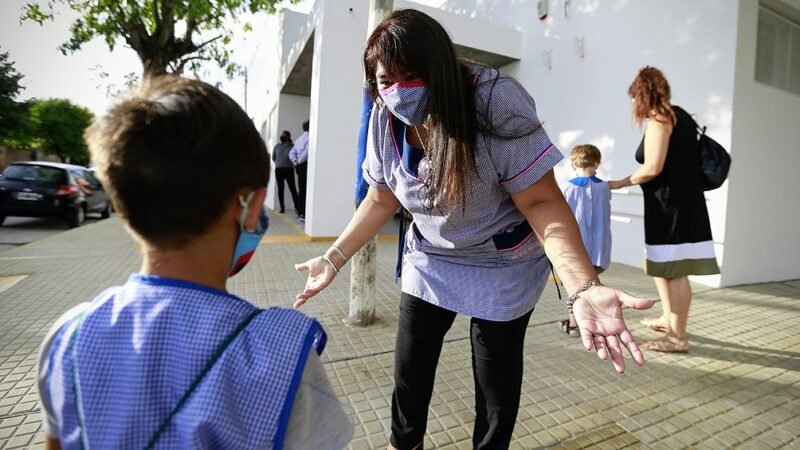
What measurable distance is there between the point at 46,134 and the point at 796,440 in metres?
58.0

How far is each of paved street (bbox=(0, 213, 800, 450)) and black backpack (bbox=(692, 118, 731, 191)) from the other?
3.87ft

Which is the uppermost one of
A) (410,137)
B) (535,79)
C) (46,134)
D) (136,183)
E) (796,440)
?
(46,134)

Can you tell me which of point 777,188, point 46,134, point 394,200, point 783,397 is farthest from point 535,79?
point 46,134

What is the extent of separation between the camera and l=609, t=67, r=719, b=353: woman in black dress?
115 inches

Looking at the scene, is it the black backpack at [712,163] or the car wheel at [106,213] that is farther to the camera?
the car wheel at [106,213]

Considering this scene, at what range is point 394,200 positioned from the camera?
1721 mm

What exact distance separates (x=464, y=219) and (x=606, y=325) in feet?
1.70

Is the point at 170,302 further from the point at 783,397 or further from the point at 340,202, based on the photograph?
the point at 340,202

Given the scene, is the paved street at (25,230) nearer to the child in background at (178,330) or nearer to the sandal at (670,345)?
the child in background at (178,330)

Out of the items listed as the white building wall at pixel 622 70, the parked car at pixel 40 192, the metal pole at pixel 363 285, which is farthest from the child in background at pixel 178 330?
the parked car at pixel 40 192

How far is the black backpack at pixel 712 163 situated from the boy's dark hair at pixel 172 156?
10.3ft

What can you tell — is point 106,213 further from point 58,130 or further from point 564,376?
point 58,130

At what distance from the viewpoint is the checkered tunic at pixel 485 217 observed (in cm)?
131

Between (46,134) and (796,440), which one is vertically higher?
(46,134)
